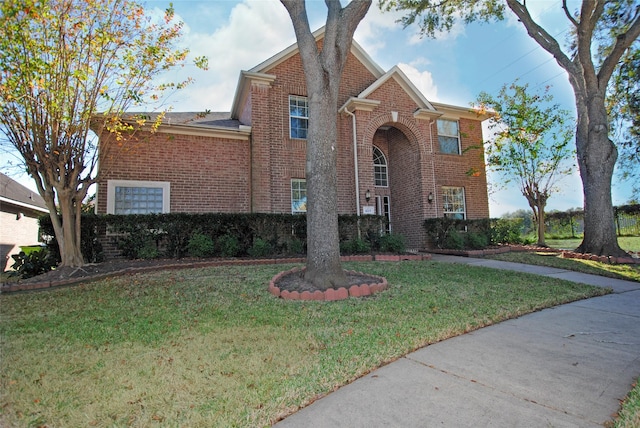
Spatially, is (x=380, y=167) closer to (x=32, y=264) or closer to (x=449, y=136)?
(x=449, y=136)

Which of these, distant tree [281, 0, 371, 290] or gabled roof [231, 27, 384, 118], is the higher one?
gabled roof [231, 27, 384, 118]

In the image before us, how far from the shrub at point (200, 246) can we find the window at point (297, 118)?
511 cm

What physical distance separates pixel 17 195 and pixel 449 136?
63.6ft

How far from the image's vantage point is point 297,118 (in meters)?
12.0

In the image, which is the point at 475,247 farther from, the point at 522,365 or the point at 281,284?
the point at 522,365

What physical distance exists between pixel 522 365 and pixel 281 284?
12.0ft

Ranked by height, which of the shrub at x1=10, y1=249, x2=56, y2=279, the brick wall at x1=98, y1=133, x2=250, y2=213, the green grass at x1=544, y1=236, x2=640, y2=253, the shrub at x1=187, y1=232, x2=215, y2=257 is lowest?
the green grass at x1=544, y1=236, x2=640, y2=253

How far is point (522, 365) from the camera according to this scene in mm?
2691

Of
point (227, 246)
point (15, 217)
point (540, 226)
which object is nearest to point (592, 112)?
point (540, 226)

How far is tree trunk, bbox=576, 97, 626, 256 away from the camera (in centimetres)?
951

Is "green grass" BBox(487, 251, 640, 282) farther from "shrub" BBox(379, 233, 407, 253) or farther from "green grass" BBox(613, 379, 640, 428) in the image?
"green grass" BBox(613, 379, 640, 428)

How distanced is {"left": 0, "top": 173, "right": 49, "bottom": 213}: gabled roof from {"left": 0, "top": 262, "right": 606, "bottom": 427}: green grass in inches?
465

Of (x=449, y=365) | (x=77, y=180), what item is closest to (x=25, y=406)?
(x=449, y=365)

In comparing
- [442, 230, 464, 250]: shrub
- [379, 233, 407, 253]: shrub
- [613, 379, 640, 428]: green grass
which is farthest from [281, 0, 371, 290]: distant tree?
[442, 230, 464, 250]: shrub
